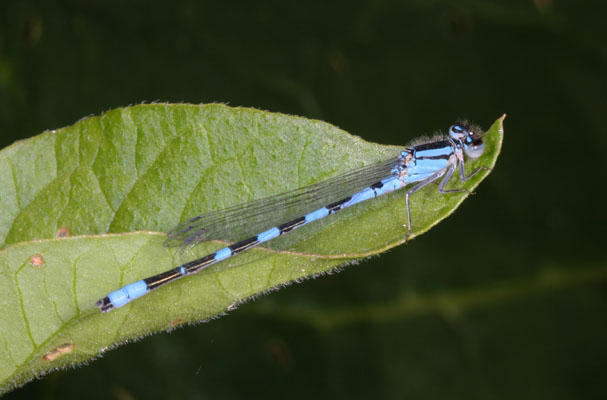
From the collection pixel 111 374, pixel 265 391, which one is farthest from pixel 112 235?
pixel 265 391

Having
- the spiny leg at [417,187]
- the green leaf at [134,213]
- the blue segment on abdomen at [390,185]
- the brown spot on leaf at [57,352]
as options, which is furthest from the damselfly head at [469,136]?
the brown spot on leaf at [57,352]

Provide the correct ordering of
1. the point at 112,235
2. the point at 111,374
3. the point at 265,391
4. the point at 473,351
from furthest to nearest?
the point at 473,351 < the point at 265,391 < the point at 111,374 < the point at 112,235

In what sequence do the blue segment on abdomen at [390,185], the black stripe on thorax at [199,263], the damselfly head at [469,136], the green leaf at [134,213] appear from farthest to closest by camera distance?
the damselfly head at [469,136]
the blue segment on abdomen at [390,185]
the black stripe on thorax at [199,263]
the green leaf at [134,213]

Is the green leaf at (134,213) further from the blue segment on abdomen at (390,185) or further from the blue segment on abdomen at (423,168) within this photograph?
the blue segment on abdomen at (423,168)

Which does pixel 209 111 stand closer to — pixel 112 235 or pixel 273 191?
pixel 273 191

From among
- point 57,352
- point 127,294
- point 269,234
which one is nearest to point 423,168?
point 269,234

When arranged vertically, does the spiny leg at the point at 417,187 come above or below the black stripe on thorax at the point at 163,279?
below

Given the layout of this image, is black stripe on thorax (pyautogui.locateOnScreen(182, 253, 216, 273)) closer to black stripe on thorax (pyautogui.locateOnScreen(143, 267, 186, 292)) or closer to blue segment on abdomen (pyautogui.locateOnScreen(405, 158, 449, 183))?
black stripe on thorax (pyautogui.locateOnScreen(143, 267, 186, 292))

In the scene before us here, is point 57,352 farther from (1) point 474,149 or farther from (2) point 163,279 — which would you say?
(1) point 474,149
